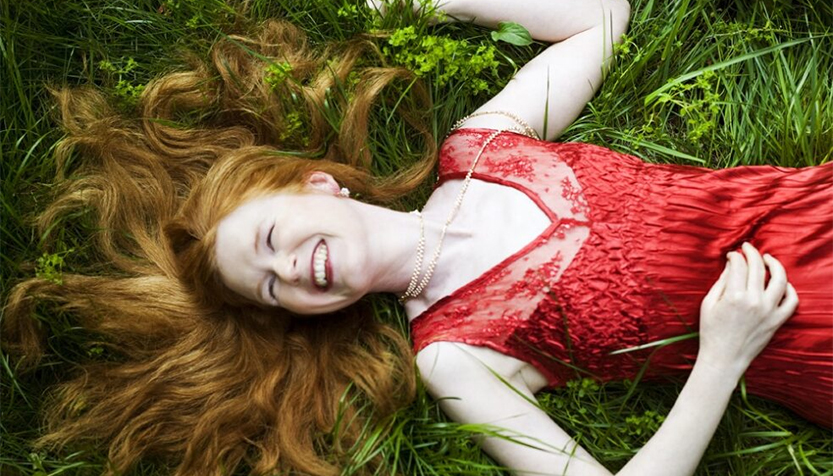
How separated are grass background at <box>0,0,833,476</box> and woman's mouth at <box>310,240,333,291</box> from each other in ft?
2.32

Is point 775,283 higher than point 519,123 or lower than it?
lower

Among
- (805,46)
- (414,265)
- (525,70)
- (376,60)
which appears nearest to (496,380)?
(414,265)

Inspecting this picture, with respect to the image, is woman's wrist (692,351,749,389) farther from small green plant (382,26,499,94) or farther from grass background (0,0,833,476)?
small green plant (382,26,499,94)

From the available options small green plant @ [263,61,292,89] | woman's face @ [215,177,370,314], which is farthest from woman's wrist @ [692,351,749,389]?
small green plant @ [263,61,292,89]

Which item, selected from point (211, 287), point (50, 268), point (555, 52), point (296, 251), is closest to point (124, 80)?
point (50, 268)

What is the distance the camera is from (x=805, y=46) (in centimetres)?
364

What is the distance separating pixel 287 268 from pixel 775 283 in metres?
1.94

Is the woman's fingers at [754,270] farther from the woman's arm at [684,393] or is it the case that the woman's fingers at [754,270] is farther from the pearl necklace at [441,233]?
the pearl necklace at [441,233]

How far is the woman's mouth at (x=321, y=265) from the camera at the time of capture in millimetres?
2934

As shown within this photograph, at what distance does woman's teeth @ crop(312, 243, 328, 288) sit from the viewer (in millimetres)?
2932

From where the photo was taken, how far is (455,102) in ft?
12.5

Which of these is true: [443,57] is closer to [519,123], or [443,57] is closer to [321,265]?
[519,123]

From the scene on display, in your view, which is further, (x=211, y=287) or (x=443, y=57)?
(x=443, y=57)

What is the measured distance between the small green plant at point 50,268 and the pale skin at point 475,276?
3.26 feet
